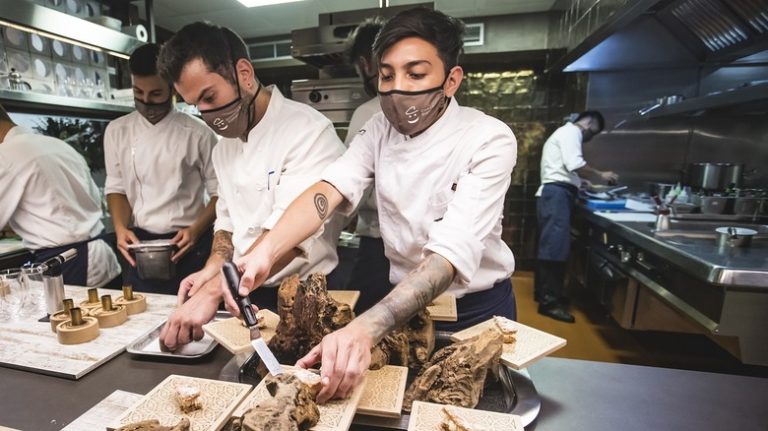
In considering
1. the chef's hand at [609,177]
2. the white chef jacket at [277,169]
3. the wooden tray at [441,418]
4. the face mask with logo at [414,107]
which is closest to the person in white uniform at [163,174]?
the white chef jacket at [277,169]

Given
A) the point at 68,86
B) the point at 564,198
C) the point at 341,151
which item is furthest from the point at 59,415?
the point at 564,198

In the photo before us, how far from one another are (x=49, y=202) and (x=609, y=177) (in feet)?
16.0

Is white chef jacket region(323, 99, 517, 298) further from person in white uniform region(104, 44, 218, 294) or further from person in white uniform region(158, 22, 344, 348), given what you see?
person in white uniform region(104, 44, 218, 294)

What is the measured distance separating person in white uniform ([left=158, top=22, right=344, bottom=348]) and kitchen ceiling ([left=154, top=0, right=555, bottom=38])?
112 inches

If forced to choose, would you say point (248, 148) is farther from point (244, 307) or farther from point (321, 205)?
point (244, 307)

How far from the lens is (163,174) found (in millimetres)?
2264

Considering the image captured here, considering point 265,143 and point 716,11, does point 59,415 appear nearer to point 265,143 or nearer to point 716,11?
point 265,143

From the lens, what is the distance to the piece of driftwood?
88 centimetres

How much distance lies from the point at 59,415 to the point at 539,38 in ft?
17.0

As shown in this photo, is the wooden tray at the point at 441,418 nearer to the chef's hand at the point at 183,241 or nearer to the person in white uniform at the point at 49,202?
the chef's hand at the point at 183,241

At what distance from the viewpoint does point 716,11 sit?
3068 mm

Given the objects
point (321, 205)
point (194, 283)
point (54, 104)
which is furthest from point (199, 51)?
point (54, 104)

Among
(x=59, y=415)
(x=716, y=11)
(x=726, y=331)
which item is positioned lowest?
(x=726, y=331)

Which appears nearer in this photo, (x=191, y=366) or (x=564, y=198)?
(x=191, y=366)
